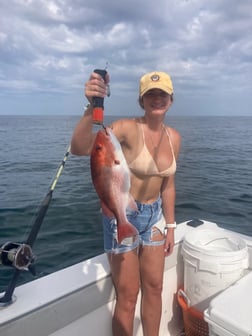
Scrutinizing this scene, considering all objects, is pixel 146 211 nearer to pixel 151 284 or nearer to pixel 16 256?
pixel 151 284

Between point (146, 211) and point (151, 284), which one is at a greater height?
point (146, 211)

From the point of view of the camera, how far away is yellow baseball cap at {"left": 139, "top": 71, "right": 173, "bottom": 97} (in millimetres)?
2383

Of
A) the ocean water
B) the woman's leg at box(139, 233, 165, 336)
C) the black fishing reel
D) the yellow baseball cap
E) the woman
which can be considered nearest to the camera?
the black fishing reel

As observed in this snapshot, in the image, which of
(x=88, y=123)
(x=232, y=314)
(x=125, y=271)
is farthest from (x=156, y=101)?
(x=232, y=314)

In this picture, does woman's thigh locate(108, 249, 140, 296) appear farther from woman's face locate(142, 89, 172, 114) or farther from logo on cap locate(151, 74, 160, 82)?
logo on cap locate(151, 74, 160, 82)

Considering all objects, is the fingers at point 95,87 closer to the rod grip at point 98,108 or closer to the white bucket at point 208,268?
the rod grip at point 98,108

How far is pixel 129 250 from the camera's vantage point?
2.57 metres

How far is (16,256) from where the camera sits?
2082 mm

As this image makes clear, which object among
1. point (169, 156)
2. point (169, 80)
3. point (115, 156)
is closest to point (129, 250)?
point (169, 156)

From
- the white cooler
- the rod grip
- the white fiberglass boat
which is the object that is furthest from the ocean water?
the rod grip

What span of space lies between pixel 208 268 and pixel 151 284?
58 cm

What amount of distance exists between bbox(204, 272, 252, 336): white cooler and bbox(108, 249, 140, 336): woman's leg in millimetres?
621

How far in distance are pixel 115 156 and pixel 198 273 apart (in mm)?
1848

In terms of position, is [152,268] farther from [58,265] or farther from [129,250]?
[58,265]
